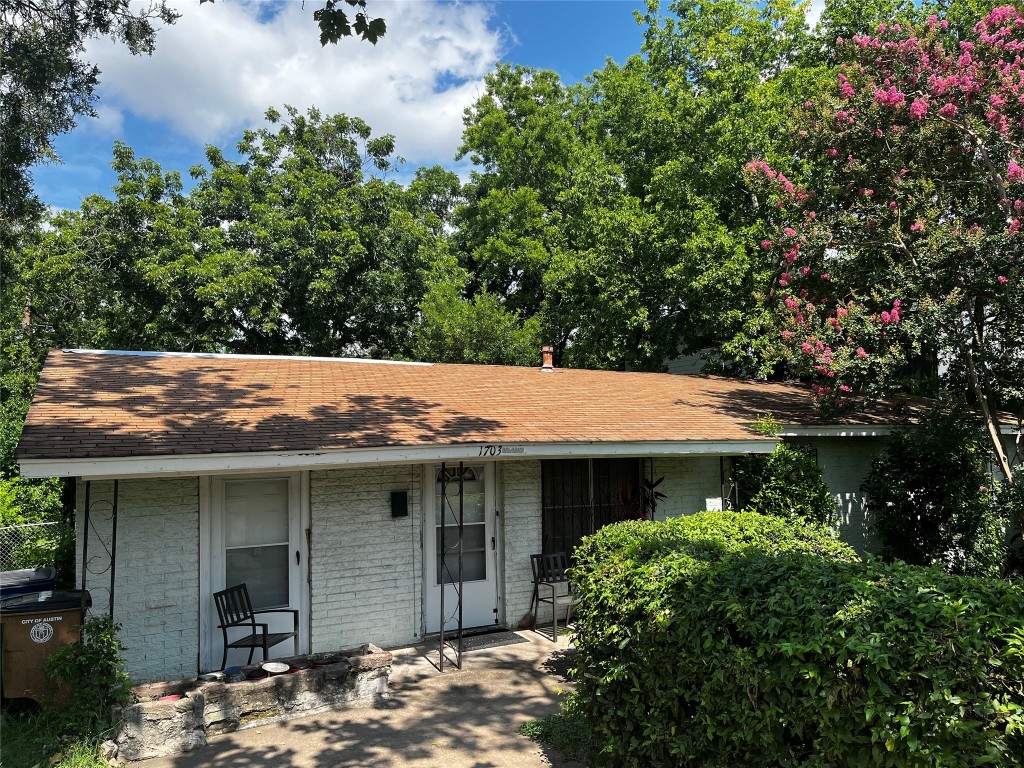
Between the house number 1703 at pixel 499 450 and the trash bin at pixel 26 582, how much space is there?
196 inches

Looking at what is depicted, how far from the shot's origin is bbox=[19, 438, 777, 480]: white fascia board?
18.3ft

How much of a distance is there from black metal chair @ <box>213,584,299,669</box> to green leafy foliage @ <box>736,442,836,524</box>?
6.54 metres

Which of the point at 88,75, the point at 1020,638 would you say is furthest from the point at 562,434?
the point at 88,75

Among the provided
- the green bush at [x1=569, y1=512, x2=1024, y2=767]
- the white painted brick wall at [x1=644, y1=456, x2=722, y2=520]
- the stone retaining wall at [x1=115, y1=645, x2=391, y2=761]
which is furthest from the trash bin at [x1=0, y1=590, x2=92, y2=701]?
the white painted brick wall at [x1=644, y1=456, x2=722, y2=520]

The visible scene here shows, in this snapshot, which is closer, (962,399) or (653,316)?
(962,399)

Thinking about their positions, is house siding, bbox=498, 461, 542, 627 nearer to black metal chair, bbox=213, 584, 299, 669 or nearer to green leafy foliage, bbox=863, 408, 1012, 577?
black metal chair, bbox=213, 584, 299, 669

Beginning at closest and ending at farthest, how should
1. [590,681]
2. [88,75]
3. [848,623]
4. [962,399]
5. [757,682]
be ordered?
[848,623]
[757,682]
[590,681]
[962,399]
[88,75]

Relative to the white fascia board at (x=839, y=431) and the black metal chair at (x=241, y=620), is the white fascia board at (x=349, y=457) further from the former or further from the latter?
the white fascia board at (x=839, y=431)

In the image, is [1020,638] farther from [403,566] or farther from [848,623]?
[403,566]

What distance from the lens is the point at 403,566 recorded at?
26.9ft

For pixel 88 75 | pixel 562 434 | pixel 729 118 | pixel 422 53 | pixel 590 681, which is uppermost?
pixel 729 118

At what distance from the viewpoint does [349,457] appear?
6.73 metres

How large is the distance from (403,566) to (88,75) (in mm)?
11183

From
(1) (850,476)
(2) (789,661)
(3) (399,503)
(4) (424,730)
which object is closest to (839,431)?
(1) (850,476)
